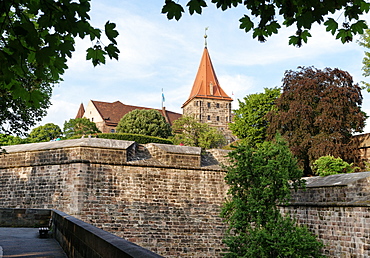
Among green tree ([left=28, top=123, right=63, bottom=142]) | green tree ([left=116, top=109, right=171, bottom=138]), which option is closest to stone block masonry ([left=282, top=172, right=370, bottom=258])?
green tree ([left=116, top=109, right=171, bottom=138])

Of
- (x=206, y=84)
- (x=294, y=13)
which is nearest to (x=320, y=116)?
(x=294, y=13)

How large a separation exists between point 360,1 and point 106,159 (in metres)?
12.4

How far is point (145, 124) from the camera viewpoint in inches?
1563

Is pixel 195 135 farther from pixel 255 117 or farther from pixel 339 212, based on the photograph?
pixel 339 212

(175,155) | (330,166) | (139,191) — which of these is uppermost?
(175,155)

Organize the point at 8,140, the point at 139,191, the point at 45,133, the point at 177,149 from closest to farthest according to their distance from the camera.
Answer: the point at 139,191 < the point at 177,149 < the point at 8,140 < the point at 45,133

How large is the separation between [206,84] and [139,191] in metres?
44.6

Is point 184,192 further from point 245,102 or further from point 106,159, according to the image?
point 245,102

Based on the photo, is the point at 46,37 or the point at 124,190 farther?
the point at 124,190

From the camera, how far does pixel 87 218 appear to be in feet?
44.9

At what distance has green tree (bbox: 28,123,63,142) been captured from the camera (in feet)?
138

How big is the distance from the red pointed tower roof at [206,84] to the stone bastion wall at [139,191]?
135 ft

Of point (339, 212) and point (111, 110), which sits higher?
point (111, 110)

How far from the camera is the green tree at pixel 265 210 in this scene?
11523 millimetres
